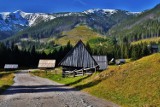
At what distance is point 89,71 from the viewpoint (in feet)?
Result: 228

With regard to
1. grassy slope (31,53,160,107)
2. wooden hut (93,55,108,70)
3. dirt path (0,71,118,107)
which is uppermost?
wooden hut (93,55,108,70)

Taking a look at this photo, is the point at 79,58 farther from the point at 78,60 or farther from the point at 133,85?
the point at 133,85

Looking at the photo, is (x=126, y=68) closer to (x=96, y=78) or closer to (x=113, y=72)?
(x=113, y=72)

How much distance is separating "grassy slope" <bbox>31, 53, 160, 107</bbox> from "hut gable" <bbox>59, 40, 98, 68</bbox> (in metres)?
24.2

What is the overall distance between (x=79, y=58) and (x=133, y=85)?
3813cm

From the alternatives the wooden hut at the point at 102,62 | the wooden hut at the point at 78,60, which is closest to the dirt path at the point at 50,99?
the wooden hut at the point at 78,60

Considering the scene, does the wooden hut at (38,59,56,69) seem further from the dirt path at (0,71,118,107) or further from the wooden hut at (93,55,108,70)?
the dirt path at (0,71,118,107)

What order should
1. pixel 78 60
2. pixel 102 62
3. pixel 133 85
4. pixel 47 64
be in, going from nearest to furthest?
pixel 133 85 → pixel 78 60 → pixel 102 62 → pixel 47 64

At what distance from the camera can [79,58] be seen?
72.2m

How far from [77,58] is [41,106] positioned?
46.6 m

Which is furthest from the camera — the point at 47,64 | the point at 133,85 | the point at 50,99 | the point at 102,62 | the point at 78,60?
the point at 47,64

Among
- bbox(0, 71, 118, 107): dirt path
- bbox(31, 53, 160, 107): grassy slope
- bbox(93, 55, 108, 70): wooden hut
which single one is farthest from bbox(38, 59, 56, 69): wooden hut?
bbox(0, 71, 118, 107): dirt path

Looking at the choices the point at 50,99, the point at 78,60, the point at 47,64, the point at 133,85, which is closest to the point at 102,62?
the point at 78,60

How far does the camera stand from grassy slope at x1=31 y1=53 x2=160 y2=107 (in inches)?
1112
